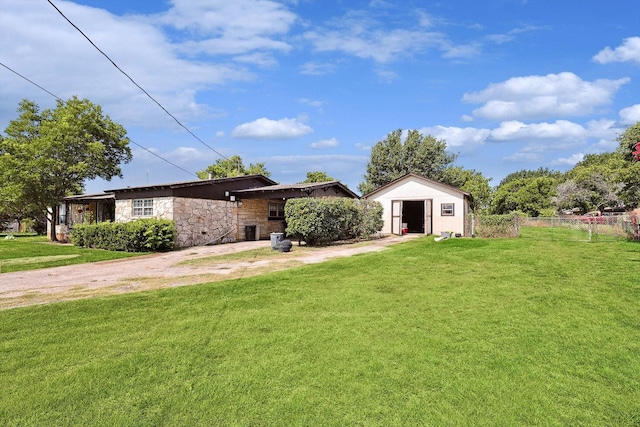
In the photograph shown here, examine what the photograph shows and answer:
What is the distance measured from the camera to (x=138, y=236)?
15.5 metres

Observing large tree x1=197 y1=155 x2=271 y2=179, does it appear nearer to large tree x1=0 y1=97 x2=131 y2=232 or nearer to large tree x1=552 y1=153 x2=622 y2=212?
large tree x1=0 y1=97 x2=131 y2=232

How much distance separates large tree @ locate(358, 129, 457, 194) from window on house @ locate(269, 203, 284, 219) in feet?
60.8

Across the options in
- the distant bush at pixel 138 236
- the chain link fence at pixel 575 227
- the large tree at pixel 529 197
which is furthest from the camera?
the large tree at pixel 529 197

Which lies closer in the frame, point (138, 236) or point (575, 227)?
point (138, 236)

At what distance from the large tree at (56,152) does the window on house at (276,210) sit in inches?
513

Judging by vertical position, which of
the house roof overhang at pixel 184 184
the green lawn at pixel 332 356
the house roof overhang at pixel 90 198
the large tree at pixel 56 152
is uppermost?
the large tree at pixel 56 152

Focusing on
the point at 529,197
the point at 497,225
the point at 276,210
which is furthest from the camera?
the point at 529,197

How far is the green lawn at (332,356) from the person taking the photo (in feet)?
9.89

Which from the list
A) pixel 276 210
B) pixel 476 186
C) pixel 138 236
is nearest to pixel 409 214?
pixel 276 210

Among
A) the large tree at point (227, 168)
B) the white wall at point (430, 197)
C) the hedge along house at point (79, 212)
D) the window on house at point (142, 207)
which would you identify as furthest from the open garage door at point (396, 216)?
the large tree at point (227, 168)

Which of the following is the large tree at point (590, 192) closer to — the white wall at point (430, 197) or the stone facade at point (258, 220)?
the white wall at point (430, 197)

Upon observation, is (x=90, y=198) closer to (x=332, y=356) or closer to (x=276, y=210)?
(x=276, y=210)

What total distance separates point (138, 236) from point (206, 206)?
4.04 metres

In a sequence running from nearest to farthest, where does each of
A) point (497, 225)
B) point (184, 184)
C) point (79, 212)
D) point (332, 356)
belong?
point (332, 356), point (184, 184), point (497, 225), point (79, 212)
